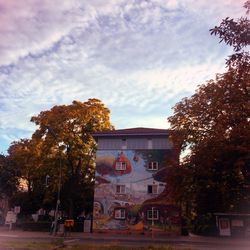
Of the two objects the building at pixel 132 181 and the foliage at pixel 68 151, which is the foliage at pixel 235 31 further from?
the foliage at pixel 68 151

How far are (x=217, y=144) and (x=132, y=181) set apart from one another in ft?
71.6

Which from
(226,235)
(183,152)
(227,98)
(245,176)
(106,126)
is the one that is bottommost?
(226,235)

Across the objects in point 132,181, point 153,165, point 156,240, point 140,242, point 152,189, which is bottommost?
point 140,242

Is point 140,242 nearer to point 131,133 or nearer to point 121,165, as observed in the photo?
point 121,165

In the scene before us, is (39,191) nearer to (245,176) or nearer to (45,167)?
(45,167)

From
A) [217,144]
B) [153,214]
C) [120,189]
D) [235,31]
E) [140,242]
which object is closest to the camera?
[235,31]

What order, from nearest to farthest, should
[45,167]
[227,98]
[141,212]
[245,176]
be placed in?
[245,176]
[227,98]
[141,212]
[45,167]

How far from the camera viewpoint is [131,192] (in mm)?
49188

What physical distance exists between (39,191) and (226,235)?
31660mm

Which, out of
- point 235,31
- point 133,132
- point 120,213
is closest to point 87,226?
point 120,213

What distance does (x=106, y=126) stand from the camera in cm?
5694

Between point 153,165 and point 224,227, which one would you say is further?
point 153,165

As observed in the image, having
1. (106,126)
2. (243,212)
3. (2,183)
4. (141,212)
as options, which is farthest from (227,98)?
(2,183)

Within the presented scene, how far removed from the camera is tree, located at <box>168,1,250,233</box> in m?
28.5
